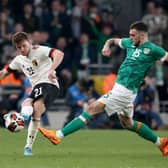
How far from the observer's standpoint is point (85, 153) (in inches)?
581

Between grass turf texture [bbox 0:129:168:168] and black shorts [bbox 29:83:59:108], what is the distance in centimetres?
85

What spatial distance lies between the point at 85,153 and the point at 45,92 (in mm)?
1360

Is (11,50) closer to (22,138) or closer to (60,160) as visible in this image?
(22,138)

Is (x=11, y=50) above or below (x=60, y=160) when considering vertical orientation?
below

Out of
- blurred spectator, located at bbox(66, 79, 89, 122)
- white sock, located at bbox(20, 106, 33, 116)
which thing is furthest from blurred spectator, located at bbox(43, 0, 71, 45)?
white sock, located at bbox(20, 106, 33, 116)

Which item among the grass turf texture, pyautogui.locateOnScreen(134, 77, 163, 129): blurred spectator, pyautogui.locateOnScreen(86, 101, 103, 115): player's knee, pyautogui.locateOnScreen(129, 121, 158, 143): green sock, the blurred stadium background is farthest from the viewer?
the blurred stadium background

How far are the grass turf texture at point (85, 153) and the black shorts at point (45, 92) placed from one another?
0.85 meters

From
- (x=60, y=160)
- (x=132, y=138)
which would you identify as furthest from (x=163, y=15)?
(x=60, y=160)

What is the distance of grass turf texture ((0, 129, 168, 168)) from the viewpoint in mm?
12609

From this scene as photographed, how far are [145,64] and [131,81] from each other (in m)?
0.35

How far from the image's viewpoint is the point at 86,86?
23016 millimetres

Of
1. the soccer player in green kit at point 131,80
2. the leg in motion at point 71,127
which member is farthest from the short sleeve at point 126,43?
the leg in motion at point 71,127

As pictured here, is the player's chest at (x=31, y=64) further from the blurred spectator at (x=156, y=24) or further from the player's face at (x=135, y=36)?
the blurred spectator at (x=156, y=24)

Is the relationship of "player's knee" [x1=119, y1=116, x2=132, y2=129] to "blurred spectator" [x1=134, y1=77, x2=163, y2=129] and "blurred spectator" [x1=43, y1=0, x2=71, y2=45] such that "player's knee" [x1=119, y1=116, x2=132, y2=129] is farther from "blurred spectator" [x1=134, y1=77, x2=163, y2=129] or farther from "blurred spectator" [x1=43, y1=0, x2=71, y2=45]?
"blurred spectator" [x1=43, y1=0, x2=71, y2=45]
